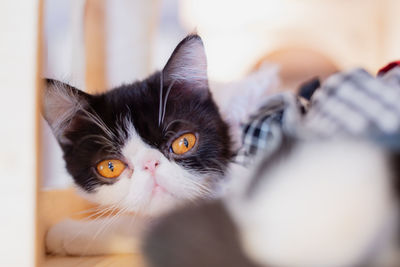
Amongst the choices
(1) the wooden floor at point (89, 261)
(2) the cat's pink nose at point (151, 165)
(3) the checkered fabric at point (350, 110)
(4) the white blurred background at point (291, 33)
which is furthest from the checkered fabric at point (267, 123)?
(4) the white blurred background at point (291, 33)

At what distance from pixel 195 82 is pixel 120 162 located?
0.72 feet

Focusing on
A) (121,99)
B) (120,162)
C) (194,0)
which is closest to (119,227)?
(120,162)

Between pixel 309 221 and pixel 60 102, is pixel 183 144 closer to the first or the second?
pixel 60 102

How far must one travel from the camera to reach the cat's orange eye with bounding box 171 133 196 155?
680 mm

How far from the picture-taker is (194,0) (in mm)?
1798

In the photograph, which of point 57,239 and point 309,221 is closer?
point 309,221

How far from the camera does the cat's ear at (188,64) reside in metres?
0.70

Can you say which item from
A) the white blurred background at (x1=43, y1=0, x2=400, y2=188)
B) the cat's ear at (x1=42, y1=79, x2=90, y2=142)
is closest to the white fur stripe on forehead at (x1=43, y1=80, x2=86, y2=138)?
the cat's ear at (x1=42, y1=79, x2=90, y2=142)

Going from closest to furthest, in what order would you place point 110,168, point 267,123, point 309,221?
point 309,221 → point 267,123 → point 110,168

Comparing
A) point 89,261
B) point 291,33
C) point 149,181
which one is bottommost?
point 89,261

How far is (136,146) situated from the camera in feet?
2.25

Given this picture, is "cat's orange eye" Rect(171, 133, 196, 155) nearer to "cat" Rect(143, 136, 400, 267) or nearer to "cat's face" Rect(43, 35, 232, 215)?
"cat's face" Rect(43, 35, 232, 215)

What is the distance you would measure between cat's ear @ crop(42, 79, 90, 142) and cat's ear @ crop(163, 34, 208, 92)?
0.16 m

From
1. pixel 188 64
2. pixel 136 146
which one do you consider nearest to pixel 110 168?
pixel 136 146
